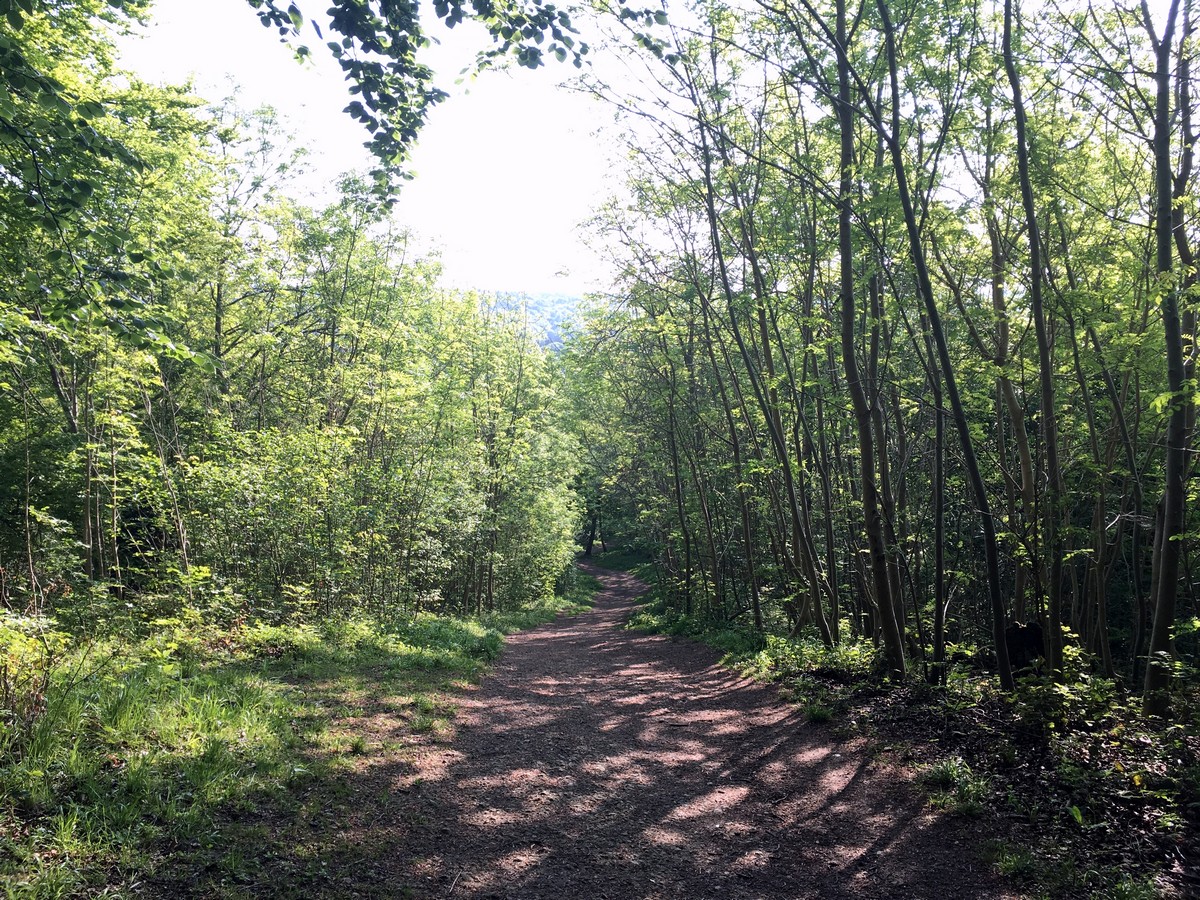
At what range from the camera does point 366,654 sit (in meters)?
9.38

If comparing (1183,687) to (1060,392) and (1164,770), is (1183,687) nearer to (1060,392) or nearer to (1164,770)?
(1164,770)

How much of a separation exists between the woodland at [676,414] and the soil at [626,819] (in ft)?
1.50

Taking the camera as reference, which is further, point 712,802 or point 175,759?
point 712,802

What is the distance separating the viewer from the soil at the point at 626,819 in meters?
3.87

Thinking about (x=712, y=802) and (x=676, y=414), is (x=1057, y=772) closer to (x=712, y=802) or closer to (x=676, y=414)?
(x=712, y=802)

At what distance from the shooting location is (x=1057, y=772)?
4.88 metres

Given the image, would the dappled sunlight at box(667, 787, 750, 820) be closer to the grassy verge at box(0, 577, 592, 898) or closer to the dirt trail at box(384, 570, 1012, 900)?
the dirt trail at box(384, 570, 1012, 900)

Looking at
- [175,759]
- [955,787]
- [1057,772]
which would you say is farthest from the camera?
[955,787]

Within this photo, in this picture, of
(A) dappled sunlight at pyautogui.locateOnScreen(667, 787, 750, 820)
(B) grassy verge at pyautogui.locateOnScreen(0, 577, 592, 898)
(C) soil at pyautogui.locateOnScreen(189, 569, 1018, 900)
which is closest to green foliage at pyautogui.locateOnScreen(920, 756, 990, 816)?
(C) soil at pyautogui.locateOnScreen(189, 569, 1018, 900)

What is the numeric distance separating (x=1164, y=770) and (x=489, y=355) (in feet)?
57.3

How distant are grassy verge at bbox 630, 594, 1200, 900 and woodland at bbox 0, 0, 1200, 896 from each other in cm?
4

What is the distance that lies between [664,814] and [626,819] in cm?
33

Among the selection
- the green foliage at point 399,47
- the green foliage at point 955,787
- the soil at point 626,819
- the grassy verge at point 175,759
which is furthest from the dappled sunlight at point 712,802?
the green foliage at point 399,47

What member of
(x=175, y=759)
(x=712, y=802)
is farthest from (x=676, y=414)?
(x=175, y=759)
